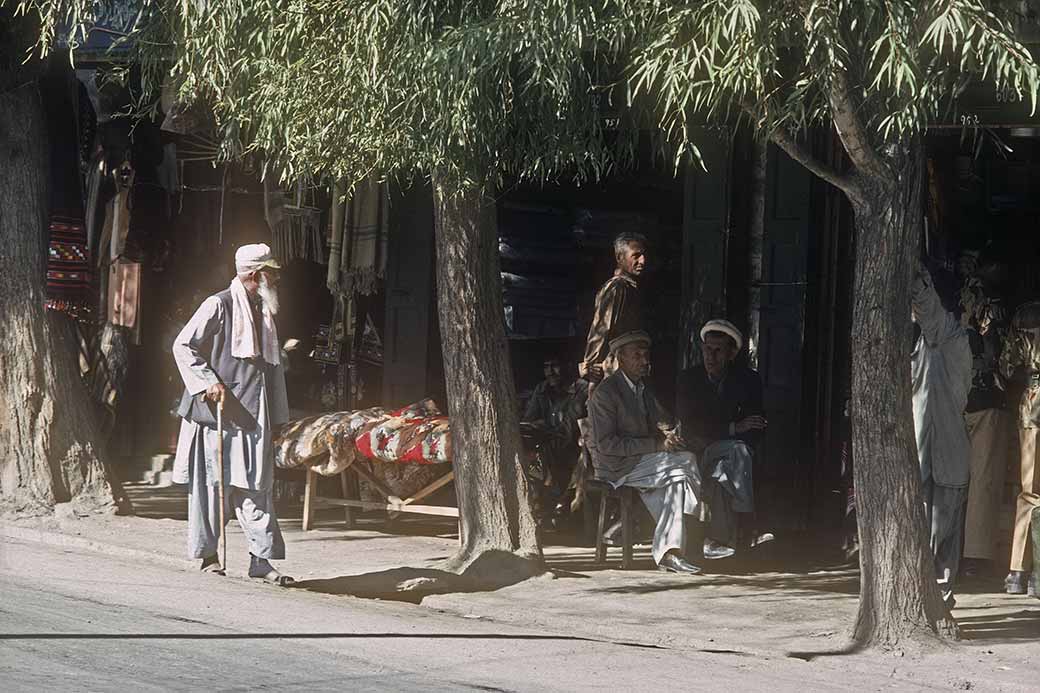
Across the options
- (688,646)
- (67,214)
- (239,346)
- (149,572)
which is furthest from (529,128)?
(67,214)

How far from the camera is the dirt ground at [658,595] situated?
8352 millimetres

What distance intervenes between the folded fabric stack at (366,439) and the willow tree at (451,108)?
138 centimetres

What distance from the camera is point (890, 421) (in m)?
8.45

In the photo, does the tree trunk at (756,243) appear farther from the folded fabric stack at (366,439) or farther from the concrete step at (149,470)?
the concrete step at (149,470)

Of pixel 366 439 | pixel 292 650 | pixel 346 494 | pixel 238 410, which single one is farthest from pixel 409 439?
pixel 292 650

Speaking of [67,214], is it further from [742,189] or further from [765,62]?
[765,62]

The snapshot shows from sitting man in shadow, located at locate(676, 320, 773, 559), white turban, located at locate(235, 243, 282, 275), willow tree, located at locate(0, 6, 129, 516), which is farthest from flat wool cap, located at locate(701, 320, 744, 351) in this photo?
willow tree, located at locate(0, 6, 129, 516)

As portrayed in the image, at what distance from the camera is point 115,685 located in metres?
6.96

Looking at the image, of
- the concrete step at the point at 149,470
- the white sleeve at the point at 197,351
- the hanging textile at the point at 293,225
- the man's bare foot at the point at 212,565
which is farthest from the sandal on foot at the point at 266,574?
the concrete step at the point at 149,470

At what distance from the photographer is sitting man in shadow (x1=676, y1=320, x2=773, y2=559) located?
37.3 feet

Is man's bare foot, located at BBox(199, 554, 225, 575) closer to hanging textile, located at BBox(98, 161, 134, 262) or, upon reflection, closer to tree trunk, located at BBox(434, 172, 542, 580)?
tree trunk, located at BBox(434, 172, 542, 580)

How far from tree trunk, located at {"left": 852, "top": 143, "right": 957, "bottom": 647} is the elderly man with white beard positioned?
3.76 metres

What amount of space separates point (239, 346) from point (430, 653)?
291 centimetres

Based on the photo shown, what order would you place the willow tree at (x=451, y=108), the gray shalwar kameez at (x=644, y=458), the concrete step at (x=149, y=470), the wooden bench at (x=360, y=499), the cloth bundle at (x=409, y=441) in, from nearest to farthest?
the willow tree at (x=451, y=108) → the gray shalwar kameez at (x=644, y=458) → the cloth bundle at (x=409, y=441) → the wooden bench at (x=360, y=499) → the concrete step at (x=149, y=470)
